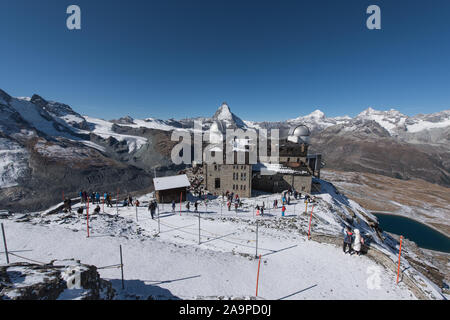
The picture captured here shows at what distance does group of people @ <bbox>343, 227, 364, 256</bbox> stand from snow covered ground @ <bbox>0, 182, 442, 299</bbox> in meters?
0.51

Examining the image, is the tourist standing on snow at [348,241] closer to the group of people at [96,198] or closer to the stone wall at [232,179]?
the stone wall at [232,179]

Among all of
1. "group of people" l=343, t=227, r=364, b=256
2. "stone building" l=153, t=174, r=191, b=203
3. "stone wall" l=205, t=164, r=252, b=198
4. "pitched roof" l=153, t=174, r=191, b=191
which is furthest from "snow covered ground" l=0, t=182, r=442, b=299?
"stone wall" l=205, t=164, r=252, b=198

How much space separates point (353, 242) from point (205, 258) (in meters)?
10.8

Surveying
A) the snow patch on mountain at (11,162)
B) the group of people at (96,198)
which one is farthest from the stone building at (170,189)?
the snow patch on mountain at (11,162)

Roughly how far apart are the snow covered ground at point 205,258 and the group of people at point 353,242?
0.51 meters

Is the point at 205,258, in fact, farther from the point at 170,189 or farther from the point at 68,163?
the point at 68,163

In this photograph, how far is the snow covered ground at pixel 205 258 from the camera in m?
9.67

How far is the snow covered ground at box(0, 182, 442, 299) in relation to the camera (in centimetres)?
967

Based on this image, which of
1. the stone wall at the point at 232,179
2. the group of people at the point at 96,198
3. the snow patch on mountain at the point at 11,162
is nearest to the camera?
the group of people at the point at 96,198

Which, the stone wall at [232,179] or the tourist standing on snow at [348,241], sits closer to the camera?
the tourist standing on snow at [348,241]

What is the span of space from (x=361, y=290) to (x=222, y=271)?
7770 millimetres

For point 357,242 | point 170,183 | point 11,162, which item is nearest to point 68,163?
point 11,162
